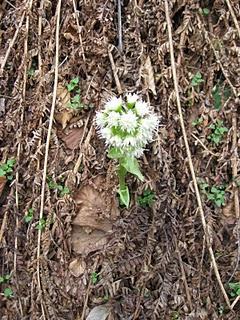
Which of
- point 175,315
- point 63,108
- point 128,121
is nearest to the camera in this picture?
point 128,121

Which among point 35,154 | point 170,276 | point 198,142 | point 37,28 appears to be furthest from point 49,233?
point 37,28

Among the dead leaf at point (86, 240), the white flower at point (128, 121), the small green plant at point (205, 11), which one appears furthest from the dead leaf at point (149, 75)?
the dead leaf at point (86, 240)

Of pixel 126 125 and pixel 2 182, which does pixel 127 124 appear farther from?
pixel 2 182

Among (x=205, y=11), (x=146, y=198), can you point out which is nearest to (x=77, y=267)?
(x=146, y=198)

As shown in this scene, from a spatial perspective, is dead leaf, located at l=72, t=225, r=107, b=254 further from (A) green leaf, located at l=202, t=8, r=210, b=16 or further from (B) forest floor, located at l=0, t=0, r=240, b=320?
(A) green leaf, located at l=202, t=8, r=210, b=16

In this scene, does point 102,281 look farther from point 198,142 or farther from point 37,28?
point 37,28

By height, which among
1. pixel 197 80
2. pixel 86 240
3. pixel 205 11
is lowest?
pixel 86 240

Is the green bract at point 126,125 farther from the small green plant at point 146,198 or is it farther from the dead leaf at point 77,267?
the dead leaf at point 77,267

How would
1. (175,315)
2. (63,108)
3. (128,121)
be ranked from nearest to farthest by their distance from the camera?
(128,121)
(175,315)
(63,108)
